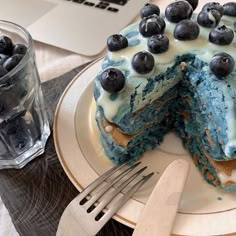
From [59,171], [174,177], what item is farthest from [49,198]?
[174,177]

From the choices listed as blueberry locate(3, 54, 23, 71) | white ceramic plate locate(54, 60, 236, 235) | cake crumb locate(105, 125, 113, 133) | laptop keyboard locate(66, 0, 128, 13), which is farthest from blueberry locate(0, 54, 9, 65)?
laptop keyboard locate(66, 0, 128, 13)

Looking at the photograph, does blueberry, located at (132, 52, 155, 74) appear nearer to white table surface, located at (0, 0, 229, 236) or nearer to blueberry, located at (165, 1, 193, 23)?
blueberry, located at (165, 1, 193, 23)

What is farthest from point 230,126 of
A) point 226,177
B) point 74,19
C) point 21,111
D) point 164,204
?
point 74,19

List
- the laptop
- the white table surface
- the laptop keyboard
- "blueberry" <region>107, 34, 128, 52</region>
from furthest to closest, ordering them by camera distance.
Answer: the laptop keyboard, the laptop, the white table surface, "blueberry" <region>107, 34, 128, 52</region>

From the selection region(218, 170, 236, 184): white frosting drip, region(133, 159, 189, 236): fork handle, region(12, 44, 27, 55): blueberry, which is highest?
region(12, 44, 27, 55): blueberry

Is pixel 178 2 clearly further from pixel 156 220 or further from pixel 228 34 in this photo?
pixel 156 220

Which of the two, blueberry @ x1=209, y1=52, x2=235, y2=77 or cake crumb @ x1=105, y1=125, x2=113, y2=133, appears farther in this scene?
cake crumb @ x1=105, y1=125, x2=113, y2=133

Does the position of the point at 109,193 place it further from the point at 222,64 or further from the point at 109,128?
the point at 222,64
